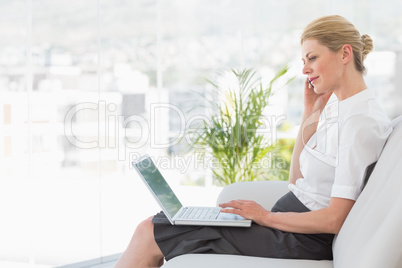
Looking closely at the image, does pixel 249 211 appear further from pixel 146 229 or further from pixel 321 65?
pixel 321 65

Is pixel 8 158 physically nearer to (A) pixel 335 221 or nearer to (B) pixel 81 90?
(B) pixel 81 90

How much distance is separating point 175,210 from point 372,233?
0.89 meters

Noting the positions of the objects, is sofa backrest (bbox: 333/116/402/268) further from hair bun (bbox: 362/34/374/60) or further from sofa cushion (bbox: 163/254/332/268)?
hair bun (bbox: 362/34/374/60)

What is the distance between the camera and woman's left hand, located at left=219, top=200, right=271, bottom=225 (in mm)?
1791

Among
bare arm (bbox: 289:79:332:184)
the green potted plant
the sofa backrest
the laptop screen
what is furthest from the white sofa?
the green potted plant

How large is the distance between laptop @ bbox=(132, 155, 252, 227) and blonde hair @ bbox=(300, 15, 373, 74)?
715mm

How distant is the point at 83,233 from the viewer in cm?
353

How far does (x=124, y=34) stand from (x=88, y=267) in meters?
1.82

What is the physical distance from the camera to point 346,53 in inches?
70.1

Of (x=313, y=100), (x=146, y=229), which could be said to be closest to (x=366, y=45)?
(x=313, y=100)

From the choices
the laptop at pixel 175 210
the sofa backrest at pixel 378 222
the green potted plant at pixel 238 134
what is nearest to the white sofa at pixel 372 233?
the sofa backrest at pixel 378 222

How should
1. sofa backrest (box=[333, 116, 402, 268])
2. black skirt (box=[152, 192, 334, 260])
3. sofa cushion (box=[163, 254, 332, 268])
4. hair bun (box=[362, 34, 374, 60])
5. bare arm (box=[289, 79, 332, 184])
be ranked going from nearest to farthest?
sofa backrest (box=[333, 116, 402, 268]) < sofa cushion (box=[163, 254, 332, 268]) < black skirt (box=[152, 192, 334, 260]) < hair bun (box=[362, 34, 374, 60]) < bare arm (box=[289, 79, 332, 184])

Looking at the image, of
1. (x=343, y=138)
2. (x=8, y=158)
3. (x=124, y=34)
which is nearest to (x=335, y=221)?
(x=343, y=138)

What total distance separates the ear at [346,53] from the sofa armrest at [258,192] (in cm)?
74
